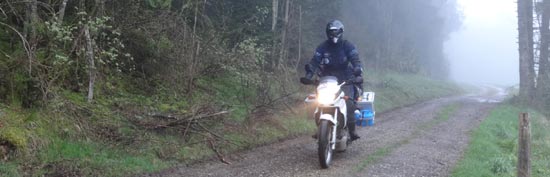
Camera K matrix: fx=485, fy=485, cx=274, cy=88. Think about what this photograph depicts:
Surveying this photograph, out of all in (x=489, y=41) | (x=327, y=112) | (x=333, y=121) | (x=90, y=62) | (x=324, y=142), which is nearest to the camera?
(x=324, y=142)

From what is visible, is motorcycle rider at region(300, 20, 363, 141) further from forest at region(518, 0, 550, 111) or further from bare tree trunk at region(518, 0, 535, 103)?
bare tree trunk at region(518, 0, 535, 103)

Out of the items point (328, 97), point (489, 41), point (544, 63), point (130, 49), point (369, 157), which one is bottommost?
point (369, 157)

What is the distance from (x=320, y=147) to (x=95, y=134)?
127 inches

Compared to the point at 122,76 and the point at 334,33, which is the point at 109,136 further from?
the point at 334,33

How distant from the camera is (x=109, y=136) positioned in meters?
7.09

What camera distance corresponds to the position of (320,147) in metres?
6.67

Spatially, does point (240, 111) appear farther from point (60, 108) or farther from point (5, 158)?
point (5, 158)

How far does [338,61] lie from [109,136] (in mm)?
3669

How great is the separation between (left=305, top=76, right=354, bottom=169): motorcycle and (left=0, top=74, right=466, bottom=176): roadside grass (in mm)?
1765

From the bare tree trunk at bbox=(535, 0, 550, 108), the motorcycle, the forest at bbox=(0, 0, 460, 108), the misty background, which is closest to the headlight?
the motorcycle

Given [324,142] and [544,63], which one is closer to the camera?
[324,142]

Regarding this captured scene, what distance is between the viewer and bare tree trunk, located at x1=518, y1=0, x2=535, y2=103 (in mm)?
23703

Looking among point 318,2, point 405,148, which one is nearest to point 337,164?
point 405,148

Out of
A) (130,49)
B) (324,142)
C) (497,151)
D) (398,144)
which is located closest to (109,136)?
(324,142)
